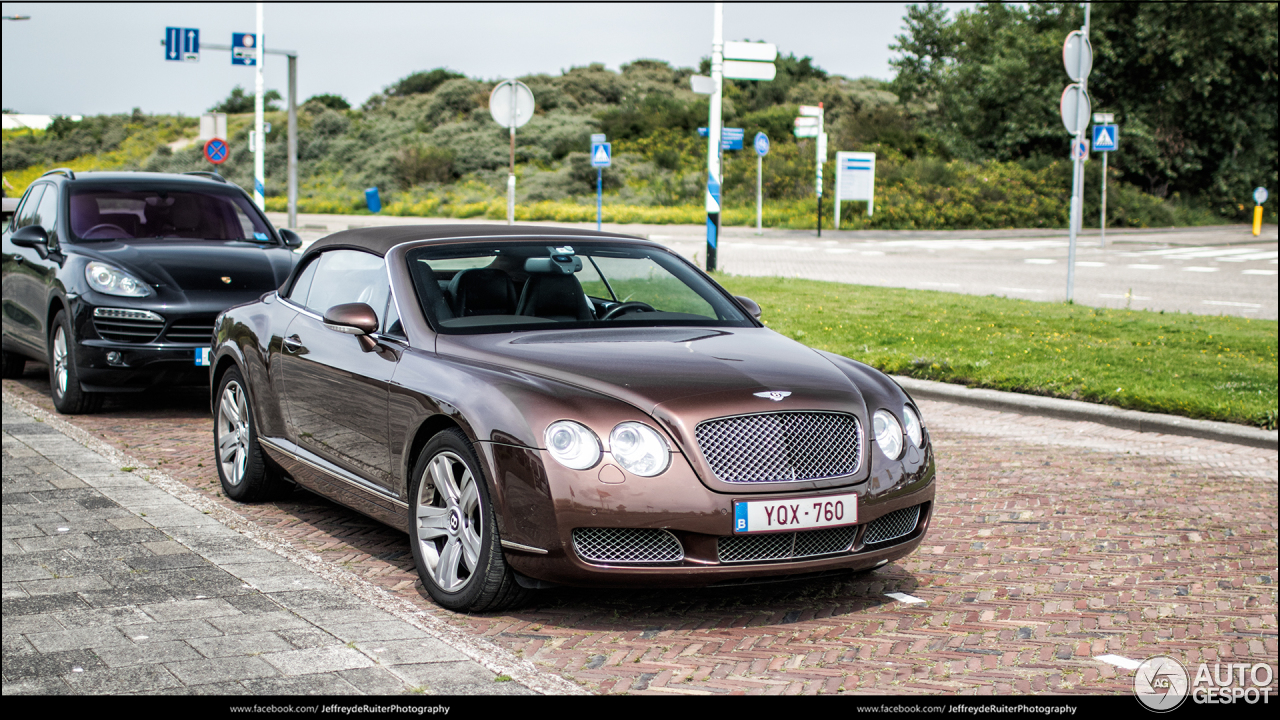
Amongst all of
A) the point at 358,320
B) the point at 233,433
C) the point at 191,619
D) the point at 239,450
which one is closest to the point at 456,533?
the point at 191,619

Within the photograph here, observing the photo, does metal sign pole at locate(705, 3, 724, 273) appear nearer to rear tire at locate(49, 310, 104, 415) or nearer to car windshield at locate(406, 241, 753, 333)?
rear tire at locate(49, 310, 104, 415)

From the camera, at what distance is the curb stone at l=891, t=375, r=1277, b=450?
837 centimetres

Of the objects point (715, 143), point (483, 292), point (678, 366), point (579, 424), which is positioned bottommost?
point (579, 424)

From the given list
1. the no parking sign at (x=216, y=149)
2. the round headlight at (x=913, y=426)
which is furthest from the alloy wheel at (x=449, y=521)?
the no parking sign at (x=216, y=149)

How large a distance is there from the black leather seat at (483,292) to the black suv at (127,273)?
12.8 ft

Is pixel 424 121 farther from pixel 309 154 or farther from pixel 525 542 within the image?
pixel 525 542

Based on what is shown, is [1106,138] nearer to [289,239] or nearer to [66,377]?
[289,239]

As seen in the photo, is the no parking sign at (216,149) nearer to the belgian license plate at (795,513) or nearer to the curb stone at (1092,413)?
the curb stone at (1092,413)

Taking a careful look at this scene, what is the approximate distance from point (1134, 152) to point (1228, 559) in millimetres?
43595

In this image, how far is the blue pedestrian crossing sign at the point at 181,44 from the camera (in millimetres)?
31078

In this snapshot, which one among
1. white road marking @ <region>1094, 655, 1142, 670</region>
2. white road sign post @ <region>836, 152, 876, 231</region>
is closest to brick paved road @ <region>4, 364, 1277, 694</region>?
white road marking @ <region>1094, 655, 1142, 670</region>

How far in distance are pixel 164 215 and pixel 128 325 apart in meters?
1.56

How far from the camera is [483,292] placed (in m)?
5.41
